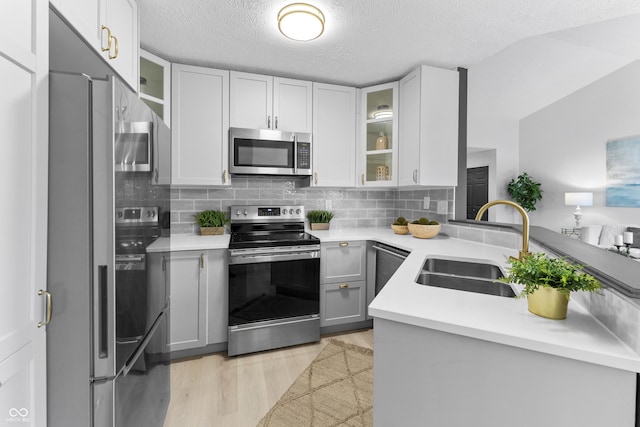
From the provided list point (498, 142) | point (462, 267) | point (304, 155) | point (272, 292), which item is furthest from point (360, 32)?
point (498, 142)

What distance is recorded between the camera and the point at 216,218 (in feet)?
8.61

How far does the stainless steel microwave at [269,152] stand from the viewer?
2475 mm

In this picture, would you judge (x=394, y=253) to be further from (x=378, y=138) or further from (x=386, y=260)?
(x=378, y=138)

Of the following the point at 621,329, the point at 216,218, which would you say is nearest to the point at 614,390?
the point at 621,329

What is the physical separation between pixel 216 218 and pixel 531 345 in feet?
7.87

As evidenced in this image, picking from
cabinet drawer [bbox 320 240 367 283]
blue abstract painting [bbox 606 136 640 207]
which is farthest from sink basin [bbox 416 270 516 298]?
blue abstract painting [bbox 606 136 640 207]

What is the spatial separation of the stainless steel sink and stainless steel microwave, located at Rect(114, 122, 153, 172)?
128 cm

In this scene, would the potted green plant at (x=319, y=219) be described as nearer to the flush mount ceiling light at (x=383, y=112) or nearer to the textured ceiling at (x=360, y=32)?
the flush mount ceiling light at (x=383, y=112)

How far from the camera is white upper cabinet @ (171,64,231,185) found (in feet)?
7.72

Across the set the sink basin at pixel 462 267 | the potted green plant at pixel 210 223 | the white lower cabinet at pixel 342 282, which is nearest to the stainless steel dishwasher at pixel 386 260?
the white lower cabinet at pixel 342 282

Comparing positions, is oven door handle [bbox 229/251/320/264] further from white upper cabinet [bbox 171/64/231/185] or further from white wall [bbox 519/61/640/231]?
white wall [bbox 519/61/640/231]

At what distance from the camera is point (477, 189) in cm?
600

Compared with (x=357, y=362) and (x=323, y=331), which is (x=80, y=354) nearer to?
(x=357, y=362)

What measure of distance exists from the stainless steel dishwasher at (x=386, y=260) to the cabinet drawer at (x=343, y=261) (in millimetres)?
122
